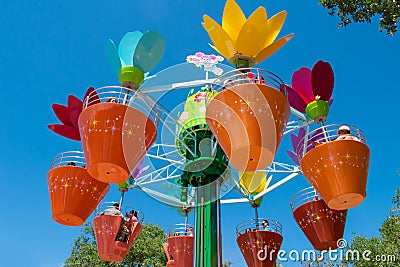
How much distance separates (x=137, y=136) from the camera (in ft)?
22.3

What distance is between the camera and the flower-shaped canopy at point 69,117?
9031 mm

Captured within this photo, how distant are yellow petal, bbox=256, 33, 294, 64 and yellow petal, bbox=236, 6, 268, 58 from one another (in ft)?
→ 0.47

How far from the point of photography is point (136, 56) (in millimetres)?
8039

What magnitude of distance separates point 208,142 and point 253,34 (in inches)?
86.0

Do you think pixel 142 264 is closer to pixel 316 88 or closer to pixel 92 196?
pixel 92 196

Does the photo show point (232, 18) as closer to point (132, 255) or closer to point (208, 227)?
point (208, 227)

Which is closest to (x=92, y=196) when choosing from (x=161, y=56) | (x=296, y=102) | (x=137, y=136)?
(x=137, y=136)

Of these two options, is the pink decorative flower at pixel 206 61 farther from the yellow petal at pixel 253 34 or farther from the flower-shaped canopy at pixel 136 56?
the yellow petal at pixel 253 34

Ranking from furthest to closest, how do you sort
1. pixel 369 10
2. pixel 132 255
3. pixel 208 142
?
pixel 132 255 → pixel 208 142 → pixel 369 10

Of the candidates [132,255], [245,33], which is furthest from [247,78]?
[132,255]

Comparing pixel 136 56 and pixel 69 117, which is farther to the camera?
pixel 69 117

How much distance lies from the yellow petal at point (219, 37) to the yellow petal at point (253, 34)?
0.14m

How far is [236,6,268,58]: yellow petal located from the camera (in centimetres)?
760

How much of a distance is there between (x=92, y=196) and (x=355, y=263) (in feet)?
33.3
